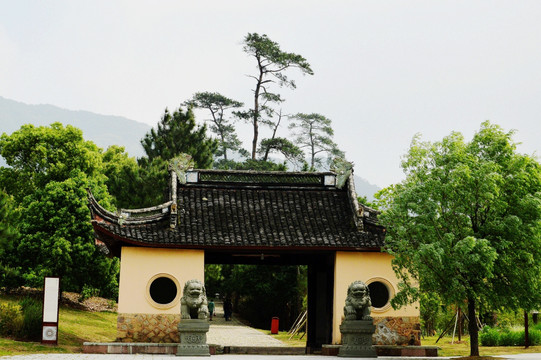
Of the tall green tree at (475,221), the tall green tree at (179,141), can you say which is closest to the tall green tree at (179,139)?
the tall green tree at (179,141)

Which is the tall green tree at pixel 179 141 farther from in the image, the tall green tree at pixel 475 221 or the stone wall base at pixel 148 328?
the tall green tree at pixel 475 221

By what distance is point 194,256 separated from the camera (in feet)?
58.0

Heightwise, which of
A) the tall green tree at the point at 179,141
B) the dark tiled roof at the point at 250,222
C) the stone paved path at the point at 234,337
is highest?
the tall green tree at the point at 179,141

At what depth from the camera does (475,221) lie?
14.6m

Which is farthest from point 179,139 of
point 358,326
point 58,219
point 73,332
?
point 358,326

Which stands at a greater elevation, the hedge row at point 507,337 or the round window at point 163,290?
the round window at point 163,290

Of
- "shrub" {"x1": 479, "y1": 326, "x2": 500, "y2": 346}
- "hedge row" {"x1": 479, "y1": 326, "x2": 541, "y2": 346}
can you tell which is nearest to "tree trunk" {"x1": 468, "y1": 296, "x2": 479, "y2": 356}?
"hedge row" {"x1": 479, "y1": 326, "x2": 541, "y2": 346}

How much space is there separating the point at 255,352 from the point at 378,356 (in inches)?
161

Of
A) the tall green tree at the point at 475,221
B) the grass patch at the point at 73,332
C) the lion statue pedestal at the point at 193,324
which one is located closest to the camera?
the tall green tree at the point at 475,221

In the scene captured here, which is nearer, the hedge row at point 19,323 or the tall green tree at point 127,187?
the hedge row at point 19,323

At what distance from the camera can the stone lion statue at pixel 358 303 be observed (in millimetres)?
16656

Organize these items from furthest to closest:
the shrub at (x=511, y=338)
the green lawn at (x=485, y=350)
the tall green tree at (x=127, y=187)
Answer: the tall green tree at (x=127, y=187), the shrub at (x=511, y=338), the green lawn at (x=485, y=350)

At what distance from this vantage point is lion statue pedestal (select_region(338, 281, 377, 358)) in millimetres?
16531

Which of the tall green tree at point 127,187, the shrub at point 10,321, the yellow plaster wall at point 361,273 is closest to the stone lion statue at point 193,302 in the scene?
the yellow plaster wall at point 361,273
